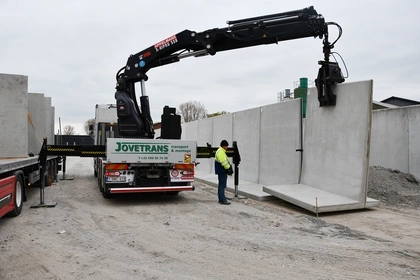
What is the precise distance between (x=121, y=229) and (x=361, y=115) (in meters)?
6.15

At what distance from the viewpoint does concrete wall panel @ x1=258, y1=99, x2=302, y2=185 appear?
11133mm

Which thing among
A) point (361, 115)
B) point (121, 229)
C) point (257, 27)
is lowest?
point (121, 229)

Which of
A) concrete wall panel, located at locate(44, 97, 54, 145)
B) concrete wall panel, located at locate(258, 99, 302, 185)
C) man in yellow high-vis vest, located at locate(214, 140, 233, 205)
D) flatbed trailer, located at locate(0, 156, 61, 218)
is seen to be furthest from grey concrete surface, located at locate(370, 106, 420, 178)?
concrete wall panel, located at locate(44, 97, 54, 145)

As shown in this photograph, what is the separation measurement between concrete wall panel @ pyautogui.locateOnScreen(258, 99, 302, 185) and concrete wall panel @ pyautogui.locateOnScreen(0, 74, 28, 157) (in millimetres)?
7673

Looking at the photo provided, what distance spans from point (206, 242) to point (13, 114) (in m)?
6.07

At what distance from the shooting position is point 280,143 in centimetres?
1197

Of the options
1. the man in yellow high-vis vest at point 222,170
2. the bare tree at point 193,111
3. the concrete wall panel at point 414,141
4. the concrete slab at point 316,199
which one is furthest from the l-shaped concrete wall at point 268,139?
the bare tree at point 193,111

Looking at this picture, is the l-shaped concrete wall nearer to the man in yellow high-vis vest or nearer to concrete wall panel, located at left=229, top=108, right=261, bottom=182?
concrete wall panel, located at left=229, top=108, right=261, bottom=182

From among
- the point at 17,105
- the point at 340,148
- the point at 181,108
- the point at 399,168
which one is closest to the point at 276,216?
the point at 340,148

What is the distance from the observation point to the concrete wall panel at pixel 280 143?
36.5 feet

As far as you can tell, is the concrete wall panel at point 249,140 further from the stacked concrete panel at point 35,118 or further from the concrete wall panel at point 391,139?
the stacked concrete panel at point 35,118

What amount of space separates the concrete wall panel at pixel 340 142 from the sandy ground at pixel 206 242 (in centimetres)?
92

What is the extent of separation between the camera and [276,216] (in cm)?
818

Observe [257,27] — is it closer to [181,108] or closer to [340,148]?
[340,148]
